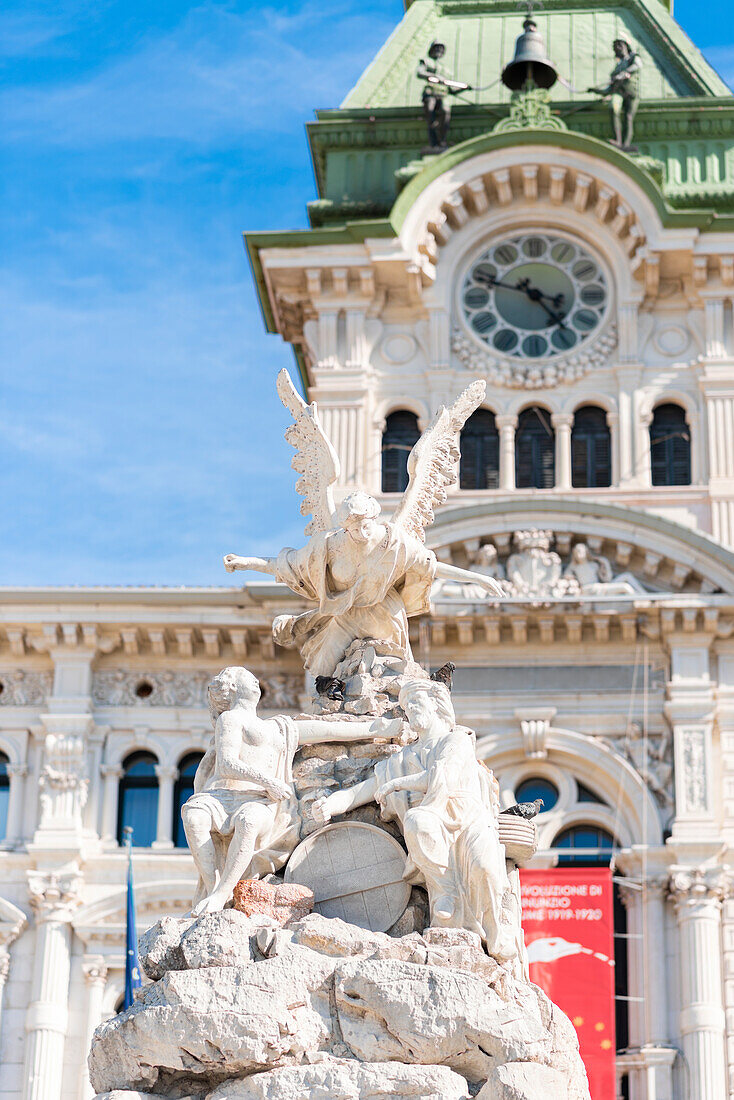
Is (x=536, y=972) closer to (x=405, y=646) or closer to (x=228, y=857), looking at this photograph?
(x=405, y=646)

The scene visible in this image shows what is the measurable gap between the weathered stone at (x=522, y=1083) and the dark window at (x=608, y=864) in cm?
2259

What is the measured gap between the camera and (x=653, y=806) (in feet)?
110

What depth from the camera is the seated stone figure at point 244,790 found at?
1174 cm

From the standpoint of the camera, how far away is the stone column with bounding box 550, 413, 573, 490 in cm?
3744

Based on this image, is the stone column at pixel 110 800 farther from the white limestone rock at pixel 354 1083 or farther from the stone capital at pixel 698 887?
the white limestone rock at pixel 354 1083

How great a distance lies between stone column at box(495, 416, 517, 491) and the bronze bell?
6.86 meters

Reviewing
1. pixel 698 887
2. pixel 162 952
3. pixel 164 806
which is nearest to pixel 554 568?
pixel 698 887

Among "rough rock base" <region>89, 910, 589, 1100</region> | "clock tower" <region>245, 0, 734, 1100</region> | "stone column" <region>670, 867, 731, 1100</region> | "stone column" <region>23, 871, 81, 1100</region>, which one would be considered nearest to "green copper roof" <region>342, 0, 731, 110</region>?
"clock tower" <region>245, 0, 734, 1100</region>

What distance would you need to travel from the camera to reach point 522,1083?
10.1 m

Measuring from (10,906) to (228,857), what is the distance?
22945 mm

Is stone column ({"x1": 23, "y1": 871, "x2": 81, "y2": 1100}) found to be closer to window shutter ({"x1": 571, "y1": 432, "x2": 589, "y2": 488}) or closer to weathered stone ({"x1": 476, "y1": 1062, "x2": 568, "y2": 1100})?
window shutter ({"x1": 571, "y1": 432, "x2": 589, "y2": 488})

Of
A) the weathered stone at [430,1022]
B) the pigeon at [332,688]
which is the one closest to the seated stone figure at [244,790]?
the pigeon at [332,688]

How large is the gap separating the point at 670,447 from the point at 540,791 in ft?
22.9

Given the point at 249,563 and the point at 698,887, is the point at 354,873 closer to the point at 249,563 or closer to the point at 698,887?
the point at 249,563
